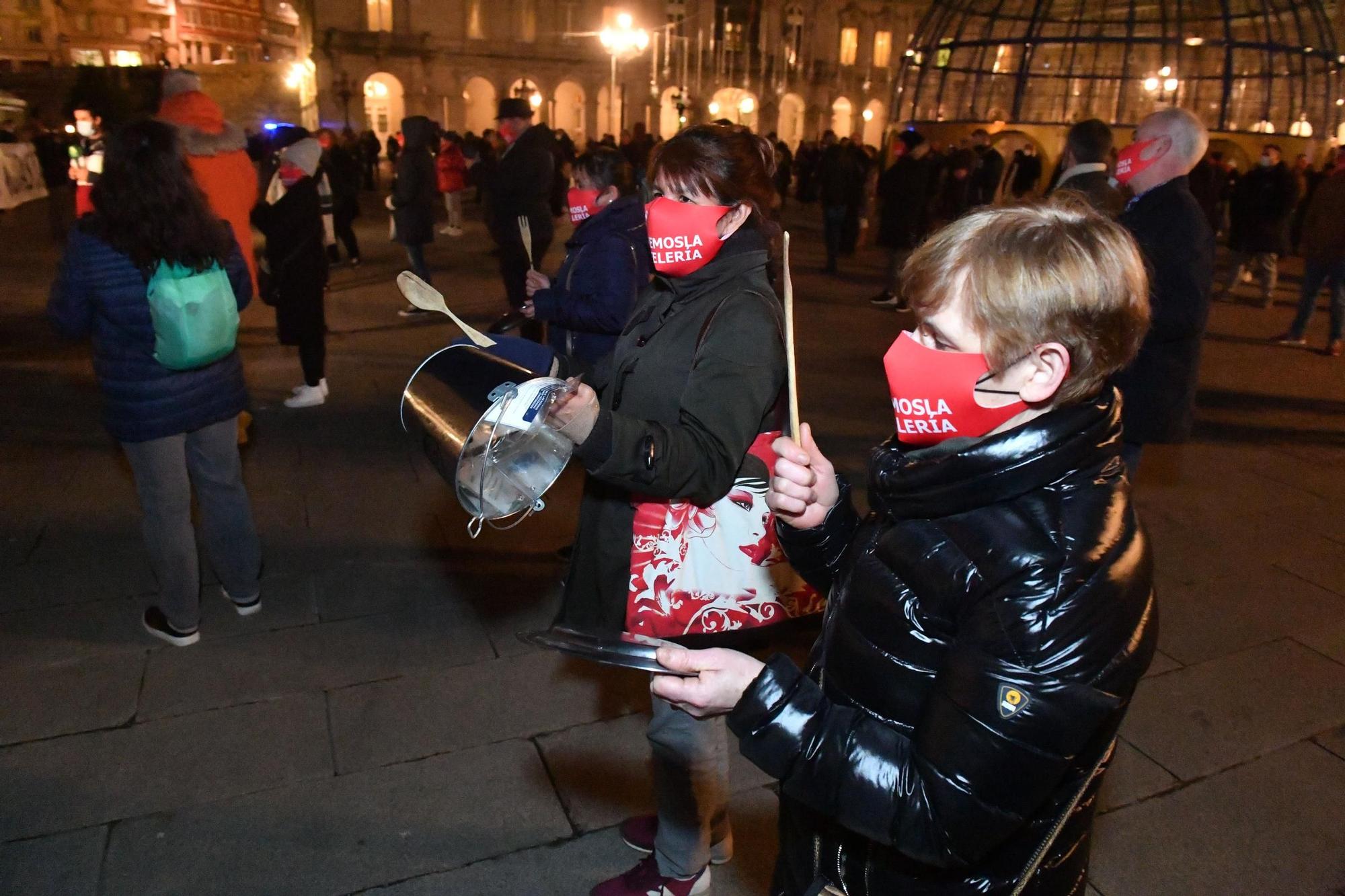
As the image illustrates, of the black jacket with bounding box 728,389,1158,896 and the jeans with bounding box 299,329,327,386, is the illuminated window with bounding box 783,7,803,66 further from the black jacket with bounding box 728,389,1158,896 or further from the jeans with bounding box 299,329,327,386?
the black jacket with bounding box 728,389,1158,896

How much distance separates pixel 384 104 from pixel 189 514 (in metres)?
44.8

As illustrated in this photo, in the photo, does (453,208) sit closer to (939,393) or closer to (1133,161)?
(1133,161)

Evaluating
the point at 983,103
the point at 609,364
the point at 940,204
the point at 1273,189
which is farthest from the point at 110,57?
the point at 609,364

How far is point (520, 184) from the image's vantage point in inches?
295

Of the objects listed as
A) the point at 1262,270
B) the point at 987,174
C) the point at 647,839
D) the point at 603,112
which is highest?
the point at 603,112

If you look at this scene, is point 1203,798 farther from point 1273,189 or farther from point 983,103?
point 983,103

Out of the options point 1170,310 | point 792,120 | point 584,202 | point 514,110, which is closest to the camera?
point 1170,310

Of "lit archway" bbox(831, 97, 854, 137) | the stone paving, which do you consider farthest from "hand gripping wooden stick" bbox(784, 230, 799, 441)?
"lit archway" bbox(831, 97, 854, 137)

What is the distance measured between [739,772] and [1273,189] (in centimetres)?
1162

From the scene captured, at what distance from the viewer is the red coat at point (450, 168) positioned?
1528 centimetres

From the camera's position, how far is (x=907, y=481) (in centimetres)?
127

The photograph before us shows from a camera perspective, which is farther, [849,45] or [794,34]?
[849,45]

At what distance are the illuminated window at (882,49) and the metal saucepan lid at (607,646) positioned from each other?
194 feet

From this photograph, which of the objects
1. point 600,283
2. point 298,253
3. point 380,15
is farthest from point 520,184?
point 380,15
